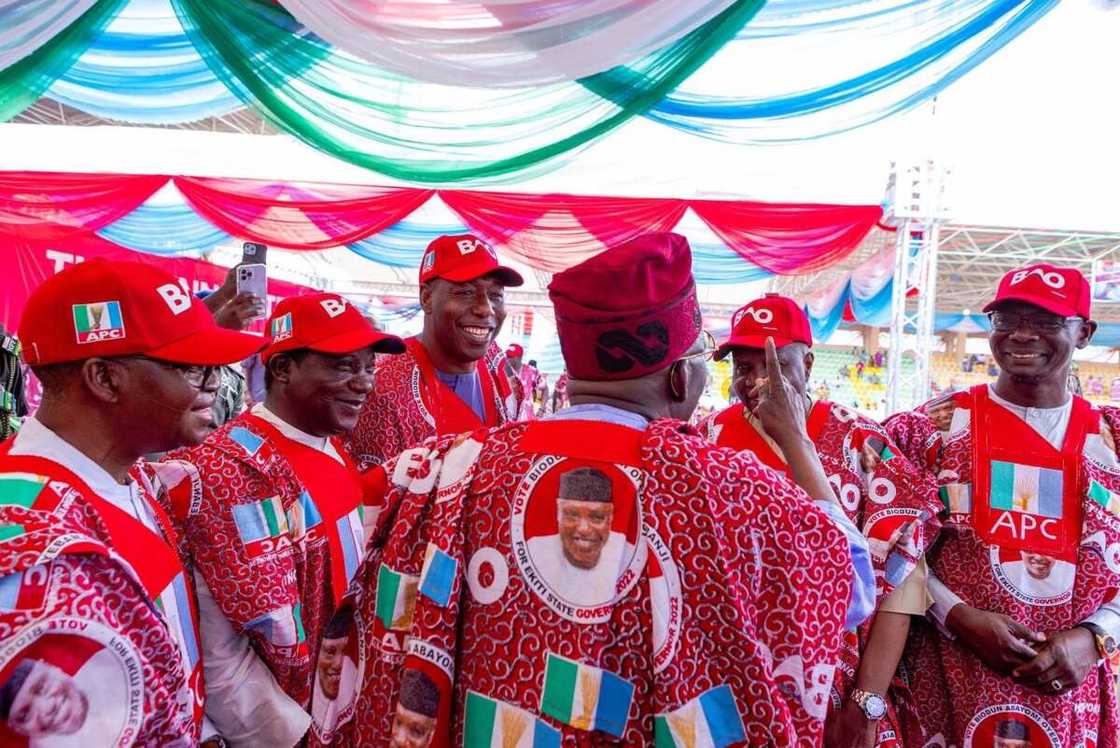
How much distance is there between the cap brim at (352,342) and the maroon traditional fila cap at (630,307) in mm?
1010

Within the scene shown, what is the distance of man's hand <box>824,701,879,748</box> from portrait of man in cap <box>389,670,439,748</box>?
4.35 feet

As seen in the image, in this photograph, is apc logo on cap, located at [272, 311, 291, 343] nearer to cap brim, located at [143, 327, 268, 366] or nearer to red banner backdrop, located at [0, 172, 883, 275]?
cap brim, located at [143, 327, 268, 366]

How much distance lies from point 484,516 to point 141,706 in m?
0.57

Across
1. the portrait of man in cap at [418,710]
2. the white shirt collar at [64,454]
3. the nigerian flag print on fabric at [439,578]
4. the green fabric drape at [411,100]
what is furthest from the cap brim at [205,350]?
the green fabric drape at [411,100]

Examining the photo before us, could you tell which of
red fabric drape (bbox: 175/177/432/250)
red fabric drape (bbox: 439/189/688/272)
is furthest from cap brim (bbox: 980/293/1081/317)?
red fabric drape (bbox: 175/177/432/250)

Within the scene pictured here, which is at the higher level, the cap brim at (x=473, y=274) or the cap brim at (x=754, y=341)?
the cap brim at (x=473, y=274)

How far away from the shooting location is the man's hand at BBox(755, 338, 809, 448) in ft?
A: 4.83

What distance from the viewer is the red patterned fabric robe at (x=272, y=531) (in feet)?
5.68

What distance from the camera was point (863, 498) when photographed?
2.34 m

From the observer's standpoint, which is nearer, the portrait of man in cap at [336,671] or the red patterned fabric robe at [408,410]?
the portrait of man in cap at [336,671]

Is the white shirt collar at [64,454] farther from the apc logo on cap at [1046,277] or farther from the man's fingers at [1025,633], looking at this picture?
the apc logo on cap at [1046,277]

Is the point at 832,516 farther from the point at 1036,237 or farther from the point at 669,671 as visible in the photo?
the point at 1036,237

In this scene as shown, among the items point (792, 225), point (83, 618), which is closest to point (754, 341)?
point (83, 618)

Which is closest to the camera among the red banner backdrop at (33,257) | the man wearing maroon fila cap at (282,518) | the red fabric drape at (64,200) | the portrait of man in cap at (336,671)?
the portrait of man in cap at (336,671)
